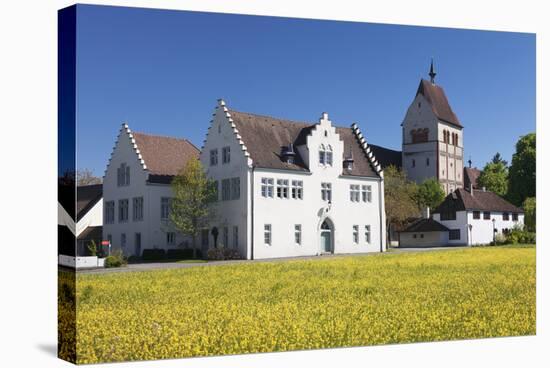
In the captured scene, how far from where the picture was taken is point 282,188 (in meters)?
19.8

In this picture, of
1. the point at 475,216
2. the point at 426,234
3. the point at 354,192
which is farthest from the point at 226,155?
the point at 475,216

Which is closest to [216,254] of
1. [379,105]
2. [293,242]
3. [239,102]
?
[293,242]

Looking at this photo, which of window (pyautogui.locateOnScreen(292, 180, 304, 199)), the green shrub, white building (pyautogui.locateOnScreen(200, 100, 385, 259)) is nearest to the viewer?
the green shrub

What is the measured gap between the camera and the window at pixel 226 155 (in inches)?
770

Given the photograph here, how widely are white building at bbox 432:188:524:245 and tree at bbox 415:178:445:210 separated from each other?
0.17 metres

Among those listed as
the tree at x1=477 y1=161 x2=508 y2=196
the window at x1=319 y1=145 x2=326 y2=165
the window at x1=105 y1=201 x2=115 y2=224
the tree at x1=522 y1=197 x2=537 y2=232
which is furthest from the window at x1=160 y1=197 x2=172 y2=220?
the tree at x1=522 y1=197 x2=537 y2=232

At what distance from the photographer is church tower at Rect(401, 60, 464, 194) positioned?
19328mm

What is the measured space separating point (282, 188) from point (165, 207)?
3.00 metres

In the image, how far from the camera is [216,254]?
1816cm

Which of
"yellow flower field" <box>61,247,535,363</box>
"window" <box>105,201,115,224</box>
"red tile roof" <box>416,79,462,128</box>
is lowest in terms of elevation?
"yellow flower field" <box>61,247,535,363</box>

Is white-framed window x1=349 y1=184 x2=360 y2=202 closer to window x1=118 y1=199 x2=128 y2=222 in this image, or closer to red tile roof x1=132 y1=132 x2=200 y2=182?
red tile roof x1=132 y1=132 x2=200 y2=182

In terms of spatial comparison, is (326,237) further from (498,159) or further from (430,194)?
(498,159)

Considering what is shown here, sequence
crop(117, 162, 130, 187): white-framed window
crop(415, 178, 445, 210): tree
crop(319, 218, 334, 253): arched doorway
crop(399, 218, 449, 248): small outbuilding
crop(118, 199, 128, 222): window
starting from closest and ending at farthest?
crop(118, 199, 128, 222): window, crop(117, 162, 130, 187): white-framed window, crop(319, 218, 334, 253): arched doorway, crop(399, 218, 449, 248): small outbuilding, crop(415, 178, 445, 210): tree

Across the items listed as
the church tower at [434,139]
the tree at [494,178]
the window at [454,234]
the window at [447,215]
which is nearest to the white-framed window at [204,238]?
the church tower at [434,139]
